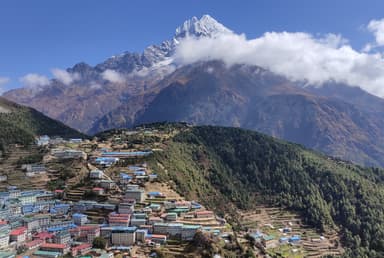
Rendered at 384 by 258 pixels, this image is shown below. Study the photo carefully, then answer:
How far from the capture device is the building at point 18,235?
234ft

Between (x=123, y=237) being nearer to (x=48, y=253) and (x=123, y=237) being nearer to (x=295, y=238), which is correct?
(x=48, y=253)

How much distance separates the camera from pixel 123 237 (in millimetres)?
74125

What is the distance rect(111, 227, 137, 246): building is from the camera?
242 ft

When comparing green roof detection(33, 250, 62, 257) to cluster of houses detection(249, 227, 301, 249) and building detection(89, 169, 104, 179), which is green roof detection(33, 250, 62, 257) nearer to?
building detection(89, 169, 104, 179)

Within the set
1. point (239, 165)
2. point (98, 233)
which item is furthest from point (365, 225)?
point (98, 233)

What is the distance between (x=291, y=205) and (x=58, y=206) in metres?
77.3

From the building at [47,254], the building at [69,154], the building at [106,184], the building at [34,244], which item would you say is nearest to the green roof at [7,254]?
the building at [47,254]

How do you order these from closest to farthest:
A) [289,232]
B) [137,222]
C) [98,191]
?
[137,222] → [98,191] → [289,232]

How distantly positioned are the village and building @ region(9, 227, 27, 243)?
165 millimetres

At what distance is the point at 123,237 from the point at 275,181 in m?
85.6

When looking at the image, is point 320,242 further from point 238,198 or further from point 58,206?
point 58,206

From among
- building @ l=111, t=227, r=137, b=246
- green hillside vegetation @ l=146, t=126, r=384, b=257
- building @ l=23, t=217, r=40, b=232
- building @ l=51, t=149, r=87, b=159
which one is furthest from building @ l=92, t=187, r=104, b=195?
building @ l=51, t=149, r=87, b=159

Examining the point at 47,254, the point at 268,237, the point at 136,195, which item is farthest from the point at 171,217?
the point at 268,237

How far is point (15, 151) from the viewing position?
132 metres
